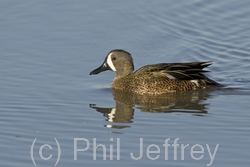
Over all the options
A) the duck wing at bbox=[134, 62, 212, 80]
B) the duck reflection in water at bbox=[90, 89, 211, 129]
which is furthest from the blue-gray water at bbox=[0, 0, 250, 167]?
the duck wing at bbox=[134, 62, 212, 80]

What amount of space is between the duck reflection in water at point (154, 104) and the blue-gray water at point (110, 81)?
2 cm

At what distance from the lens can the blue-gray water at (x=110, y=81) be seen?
9945 mm

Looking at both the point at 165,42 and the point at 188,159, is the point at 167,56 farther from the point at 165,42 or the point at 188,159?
the point at 188,159

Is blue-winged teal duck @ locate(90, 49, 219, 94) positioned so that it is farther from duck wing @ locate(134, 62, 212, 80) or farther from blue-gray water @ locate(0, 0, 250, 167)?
blue-gray water @ locate(0, 0, 250, 167)

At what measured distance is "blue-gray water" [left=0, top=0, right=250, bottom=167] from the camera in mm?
9945
